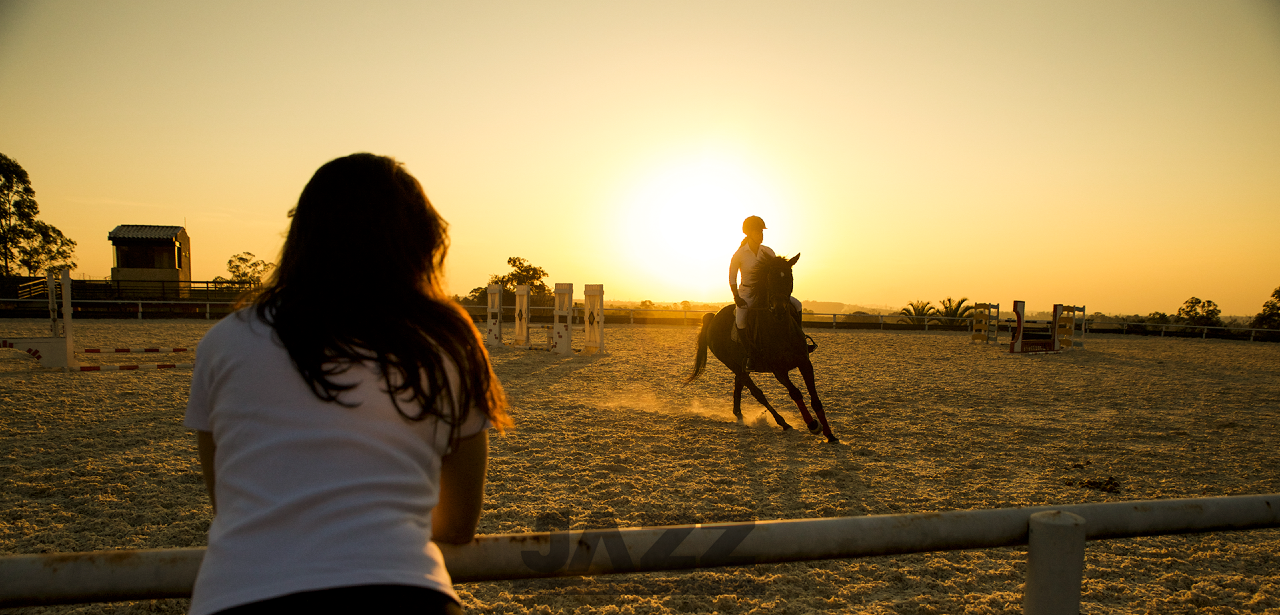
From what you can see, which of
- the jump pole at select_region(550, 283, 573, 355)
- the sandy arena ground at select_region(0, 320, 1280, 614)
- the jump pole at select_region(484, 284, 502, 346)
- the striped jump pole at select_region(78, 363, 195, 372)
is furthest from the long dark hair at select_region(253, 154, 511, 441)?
the jump pole at select_region(484, 284, 502, 346)

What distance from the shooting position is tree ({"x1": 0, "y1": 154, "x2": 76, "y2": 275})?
3322 cm

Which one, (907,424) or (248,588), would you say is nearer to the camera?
(248,588)

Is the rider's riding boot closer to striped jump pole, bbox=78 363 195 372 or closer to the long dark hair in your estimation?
the long dark hair

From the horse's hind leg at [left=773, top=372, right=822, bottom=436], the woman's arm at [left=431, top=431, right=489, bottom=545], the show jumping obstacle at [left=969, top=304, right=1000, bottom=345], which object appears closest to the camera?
the woman's arm at [left=431, top=431, right=489, bottom=545]

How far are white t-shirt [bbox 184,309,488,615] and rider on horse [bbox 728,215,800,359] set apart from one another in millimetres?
5196

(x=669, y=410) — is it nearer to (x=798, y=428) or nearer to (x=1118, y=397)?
(x=798, y=428)

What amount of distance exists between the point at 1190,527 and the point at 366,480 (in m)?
1.72

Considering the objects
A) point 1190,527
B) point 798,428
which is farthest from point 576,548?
point 798,428

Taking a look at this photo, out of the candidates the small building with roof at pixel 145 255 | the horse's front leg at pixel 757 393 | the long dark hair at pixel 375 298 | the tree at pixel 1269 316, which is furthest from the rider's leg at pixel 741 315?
the tree at pixel 1269 316

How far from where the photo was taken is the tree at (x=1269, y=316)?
32.0 metres

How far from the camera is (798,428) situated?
6555 millimetres

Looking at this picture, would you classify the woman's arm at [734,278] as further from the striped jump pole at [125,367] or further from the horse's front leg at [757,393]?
the striped jump pole at [125,367]

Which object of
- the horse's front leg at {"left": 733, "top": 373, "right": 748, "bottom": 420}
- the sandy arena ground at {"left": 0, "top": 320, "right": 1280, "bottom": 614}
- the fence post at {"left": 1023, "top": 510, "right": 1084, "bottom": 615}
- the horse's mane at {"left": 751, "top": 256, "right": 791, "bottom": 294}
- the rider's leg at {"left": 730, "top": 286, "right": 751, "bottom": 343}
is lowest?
the sandy arena ground at {"left": 0, "top": 320, "right": 1280, "bottom": 614}

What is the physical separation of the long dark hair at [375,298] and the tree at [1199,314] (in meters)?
43.2
